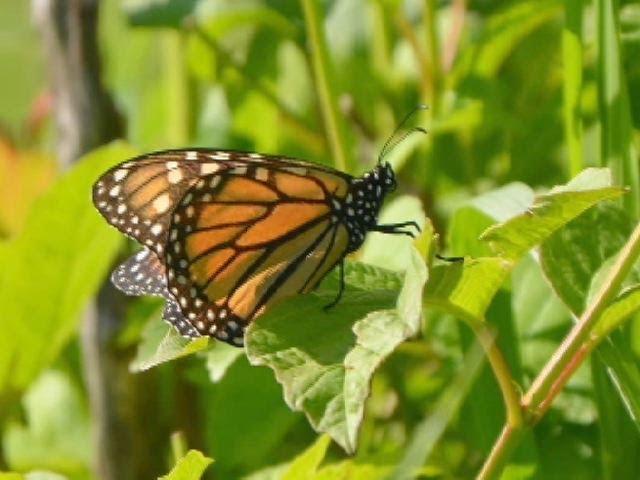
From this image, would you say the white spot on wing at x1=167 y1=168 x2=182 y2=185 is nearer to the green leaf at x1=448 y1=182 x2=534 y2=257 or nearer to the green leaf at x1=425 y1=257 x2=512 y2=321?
the green leaf at x1=448 y1=182 x2=534 y2=257

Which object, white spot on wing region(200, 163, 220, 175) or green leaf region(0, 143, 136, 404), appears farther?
green leaf region(0, 143, 136, 404)

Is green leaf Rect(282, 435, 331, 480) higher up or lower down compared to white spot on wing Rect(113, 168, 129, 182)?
lower down

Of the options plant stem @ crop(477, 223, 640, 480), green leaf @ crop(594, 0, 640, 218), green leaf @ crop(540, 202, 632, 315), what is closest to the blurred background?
green leaf @ crop(594, 0, 640, 218)

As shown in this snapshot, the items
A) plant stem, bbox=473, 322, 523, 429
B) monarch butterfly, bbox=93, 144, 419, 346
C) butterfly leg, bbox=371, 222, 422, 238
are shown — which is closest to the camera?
plant stem, bbox=473, 322, 523, 429

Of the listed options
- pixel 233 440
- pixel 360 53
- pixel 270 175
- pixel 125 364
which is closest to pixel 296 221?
pixel 270 175

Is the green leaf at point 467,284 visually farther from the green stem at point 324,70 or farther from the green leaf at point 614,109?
the green stem at point 324,70

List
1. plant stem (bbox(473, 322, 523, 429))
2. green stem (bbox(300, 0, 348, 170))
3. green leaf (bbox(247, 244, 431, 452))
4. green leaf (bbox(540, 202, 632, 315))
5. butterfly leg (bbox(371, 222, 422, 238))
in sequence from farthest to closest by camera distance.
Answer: green stem (bbox(300, 0, 348, 170)), butterfly leg (bbox(371, 222, 422, 238)), green leaf (bbox(540, 202, 632, 315)), plant stem (bbox(473, 322, 523, 429)), green leaf (bbox(247, 244, 431, 452))

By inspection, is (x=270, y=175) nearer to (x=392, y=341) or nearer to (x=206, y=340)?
(x=206, y=340)

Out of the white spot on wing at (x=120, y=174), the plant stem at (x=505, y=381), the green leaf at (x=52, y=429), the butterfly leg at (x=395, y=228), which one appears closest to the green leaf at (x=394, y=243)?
the butterfly leg at (x=395, y=228)
